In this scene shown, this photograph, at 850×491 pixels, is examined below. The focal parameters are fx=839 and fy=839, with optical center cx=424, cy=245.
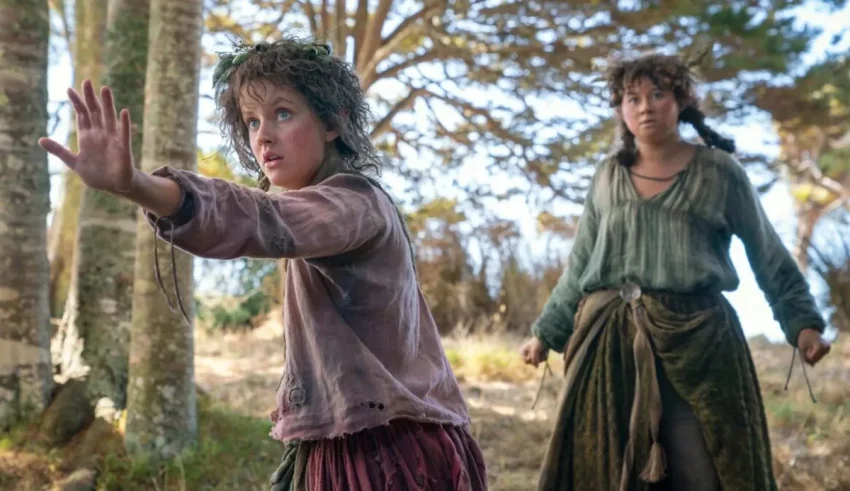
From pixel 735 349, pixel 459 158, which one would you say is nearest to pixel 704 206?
pixel 735 349

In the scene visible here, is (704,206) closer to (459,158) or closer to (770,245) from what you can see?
(770,245)

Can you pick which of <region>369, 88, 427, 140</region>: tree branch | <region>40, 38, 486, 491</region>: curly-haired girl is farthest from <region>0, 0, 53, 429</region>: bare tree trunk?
<region>369, 88, 427, 140</region>: tree branch

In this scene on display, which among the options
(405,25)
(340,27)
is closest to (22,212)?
(340,27)

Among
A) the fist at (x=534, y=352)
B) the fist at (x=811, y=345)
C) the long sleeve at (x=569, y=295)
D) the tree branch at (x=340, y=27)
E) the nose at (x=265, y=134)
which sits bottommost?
the fist at (x=534, y=352)

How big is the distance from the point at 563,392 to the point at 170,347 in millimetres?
1857

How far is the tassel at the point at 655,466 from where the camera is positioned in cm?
282

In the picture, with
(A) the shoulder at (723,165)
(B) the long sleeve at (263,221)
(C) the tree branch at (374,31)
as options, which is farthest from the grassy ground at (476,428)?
(C) the tree branch at (374,31)

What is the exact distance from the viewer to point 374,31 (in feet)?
26.9

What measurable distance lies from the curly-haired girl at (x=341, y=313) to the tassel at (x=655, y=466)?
1.17 metres

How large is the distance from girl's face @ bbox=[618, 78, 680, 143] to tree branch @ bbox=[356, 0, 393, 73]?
530 cm

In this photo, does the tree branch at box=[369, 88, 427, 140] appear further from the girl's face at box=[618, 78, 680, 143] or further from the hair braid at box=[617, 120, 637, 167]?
the girl's face at box=[618, 78, 680, 143]

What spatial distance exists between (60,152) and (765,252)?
2528 mm

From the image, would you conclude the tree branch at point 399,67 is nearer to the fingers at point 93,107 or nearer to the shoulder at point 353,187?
the shoulder at point 353,187

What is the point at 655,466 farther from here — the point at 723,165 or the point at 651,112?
the point at 651,112
